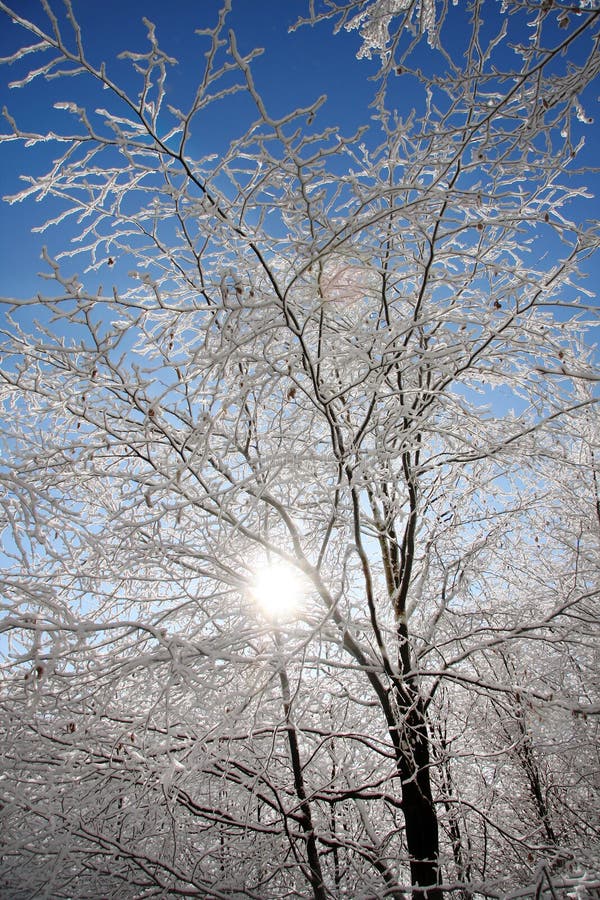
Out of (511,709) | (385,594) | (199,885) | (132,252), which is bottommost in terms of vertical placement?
(199,885)

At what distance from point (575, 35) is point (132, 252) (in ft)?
7.93

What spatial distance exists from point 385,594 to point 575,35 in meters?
4.40

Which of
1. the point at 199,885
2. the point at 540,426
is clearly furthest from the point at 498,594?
the point at 199,885

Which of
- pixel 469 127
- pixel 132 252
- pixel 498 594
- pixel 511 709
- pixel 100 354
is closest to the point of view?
pixel 469 127

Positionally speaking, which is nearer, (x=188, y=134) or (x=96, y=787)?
(x=188, y=134)

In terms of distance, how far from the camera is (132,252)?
2.97m

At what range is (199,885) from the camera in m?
3.25

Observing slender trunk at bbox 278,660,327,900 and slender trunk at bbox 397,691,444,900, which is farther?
slender trunk at bbox 278,660,327,900

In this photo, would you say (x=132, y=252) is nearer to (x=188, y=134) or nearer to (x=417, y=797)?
(x=188, y=134)

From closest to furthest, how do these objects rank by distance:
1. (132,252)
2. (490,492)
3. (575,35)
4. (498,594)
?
(575,35) → (132,252) → (490,492) → (498,594)

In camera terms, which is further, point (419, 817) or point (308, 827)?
point (308, 827)

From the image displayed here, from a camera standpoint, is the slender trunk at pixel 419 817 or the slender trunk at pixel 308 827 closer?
the slender trunk at pixel 419 817

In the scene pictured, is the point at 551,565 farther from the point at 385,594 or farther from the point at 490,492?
the point at 385,594

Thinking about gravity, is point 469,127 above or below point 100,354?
above
